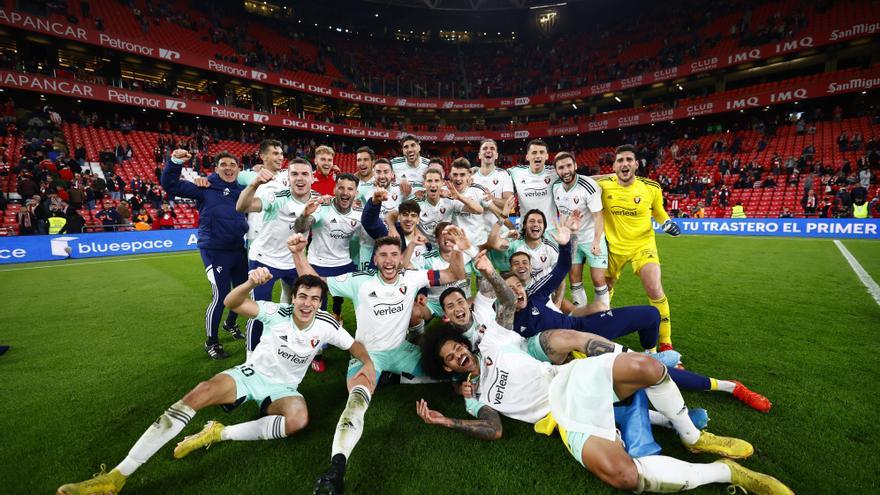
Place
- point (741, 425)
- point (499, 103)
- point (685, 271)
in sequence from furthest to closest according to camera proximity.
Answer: point (499, 103) → point (685, 271) → point (741, 425)

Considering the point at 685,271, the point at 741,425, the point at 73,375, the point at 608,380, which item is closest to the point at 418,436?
the point at 608,380

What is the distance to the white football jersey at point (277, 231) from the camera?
4711 mm

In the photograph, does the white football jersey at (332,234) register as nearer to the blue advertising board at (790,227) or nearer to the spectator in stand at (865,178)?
the blue advertising board at (790,227)

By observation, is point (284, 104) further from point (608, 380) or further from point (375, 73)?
point (608, 380)

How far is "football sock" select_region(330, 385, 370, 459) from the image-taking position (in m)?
2.57

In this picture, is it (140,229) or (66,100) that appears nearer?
(140,229)

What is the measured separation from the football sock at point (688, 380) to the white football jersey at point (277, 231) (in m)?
4.35

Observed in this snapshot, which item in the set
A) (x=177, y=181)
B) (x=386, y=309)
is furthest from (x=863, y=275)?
(x=177, y=181)

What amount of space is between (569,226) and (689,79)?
3826 centimetres

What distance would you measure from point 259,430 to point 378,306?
145cm

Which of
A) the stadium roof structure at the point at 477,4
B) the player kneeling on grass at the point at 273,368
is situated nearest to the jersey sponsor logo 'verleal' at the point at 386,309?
the player kneeling on grass at the point at 273,368

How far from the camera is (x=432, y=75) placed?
4331 cm

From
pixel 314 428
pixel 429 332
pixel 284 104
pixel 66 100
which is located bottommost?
pixel 314 428

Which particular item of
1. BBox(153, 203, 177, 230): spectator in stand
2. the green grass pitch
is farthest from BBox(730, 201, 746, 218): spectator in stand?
BBox(153, 203, 177, 230): spectator in stand
